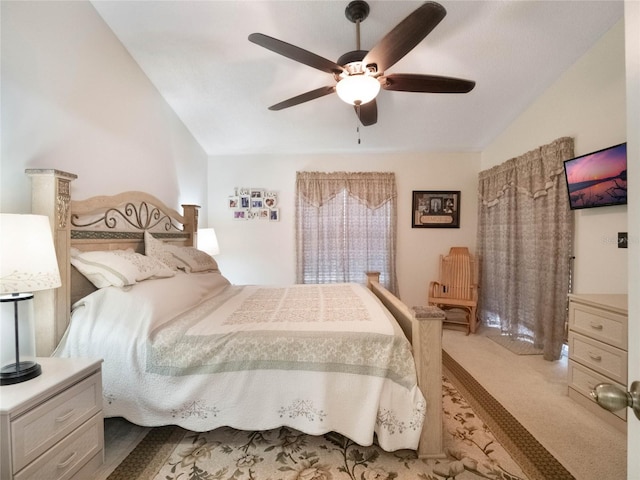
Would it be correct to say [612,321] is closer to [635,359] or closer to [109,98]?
[635,359]

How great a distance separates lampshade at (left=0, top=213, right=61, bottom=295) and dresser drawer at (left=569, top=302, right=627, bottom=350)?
10.1 ft

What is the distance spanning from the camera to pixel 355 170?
163 inches

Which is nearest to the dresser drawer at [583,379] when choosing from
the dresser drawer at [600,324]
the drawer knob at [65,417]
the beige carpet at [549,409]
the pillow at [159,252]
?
the beige carpet at [549,409]

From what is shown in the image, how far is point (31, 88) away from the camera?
161cm

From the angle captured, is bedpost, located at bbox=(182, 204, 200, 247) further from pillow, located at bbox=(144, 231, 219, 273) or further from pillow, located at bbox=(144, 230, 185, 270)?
pillow, located at bbox=(144, 230, 185, 270)

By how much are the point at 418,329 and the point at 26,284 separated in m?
1.75

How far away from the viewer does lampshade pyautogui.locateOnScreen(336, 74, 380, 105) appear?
1.68 meters

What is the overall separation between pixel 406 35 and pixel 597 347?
229 cm

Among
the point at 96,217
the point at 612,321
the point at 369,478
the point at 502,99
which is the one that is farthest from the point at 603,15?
the point at 96,217

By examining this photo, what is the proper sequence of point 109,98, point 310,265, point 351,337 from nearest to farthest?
point 351,337, point 109,98, point 310,265

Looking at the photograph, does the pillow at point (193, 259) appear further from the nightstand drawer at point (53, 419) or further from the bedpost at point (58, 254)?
the nightstand drawer at point (53, 419)

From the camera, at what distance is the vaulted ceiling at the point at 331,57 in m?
2.05

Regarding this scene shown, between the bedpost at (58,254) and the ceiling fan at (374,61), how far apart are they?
1.36 m

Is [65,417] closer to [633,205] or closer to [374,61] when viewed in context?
[633,205]
